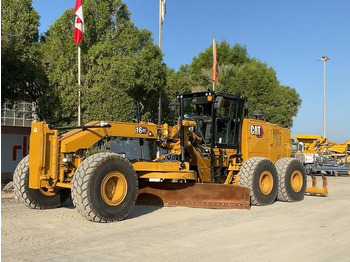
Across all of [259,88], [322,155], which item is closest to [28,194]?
[322,155]

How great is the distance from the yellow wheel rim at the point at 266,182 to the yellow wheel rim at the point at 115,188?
397 centimetres

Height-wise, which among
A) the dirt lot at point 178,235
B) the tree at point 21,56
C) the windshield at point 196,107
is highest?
the tree at point 21,56

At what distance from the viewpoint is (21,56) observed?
13.0 metres

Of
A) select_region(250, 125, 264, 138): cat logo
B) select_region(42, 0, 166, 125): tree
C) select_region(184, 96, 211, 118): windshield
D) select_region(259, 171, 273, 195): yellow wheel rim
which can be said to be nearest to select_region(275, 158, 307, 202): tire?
select_region(259, 171, 273, 195): yellow wheel rim

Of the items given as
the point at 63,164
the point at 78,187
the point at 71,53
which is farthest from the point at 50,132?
the point at 71,53

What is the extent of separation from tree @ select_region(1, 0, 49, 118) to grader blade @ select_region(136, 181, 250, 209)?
20.6 ft

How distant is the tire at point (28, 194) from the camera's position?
8.16 m

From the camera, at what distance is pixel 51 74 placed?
14.7 meters

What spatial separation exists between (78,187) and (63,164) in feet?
2.68

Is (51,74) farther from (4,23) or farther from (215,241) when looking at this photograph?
(215,241)

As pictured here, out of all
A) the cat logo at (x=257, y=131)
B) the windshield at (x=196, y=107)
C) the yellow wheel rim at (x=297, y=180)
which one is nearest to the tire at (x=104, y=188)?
the windshield at (x=196, y=107)

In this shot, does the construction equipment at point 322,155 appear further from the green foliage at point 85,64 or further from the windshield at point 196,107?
the windshield at point 196,107

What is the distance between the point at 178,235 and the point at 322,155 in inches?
776

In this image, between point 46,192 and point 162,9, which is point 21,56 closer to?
point 46,192
